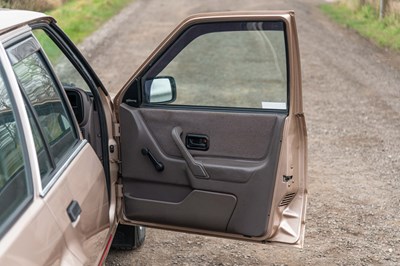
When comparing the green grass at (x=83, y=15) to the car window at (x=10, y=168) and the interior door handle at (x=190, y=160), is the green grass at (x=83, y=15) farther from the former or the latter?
the car window at (x=10, y=168)

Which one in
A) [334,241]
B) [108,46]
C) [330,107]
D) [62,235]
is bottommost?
[108,46]

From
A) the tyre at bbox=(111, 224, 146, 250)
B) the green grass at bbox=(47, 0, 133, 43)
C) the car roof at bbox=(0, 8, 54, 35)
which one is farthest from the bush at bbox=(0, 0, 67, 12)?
the car roof at bbox=(0, 8, 54, 35)

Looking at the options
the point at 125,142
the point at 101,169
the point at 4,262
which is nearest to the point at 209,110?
the point at 125,142

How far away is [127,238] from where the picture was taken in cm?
457

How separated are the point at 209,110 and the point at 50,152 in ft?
4.33

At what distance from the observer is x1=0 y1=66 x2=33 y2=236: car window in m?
2.20

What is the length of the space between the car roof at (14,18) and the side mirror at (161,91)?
86 centimetres

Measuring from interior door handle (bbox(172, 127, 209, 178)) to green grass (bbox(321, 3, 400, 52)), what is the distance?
1079 cm

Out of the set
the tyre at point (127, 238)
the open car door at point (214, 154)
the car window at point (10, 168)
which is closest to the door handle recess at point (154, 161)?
the open car door at point (214, 154)

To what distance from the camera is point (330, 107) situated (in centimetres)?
929

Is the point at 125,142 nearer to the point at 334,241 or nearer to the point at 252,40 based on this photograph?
the point at 334,241

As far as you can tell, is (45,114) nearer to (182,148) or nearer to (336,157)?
(182,148)

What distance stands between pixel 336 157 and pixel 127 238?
327 centimetres

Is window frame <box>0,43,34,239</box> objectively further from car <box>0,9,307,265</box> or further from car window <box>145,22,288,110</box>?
car window <box>145,22,288,110</box>
